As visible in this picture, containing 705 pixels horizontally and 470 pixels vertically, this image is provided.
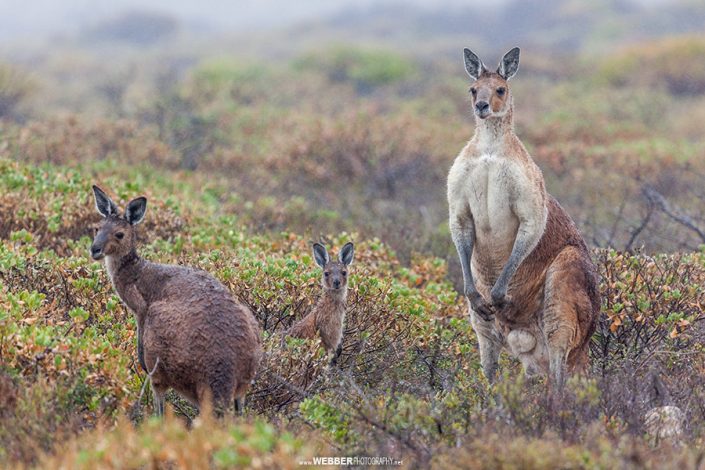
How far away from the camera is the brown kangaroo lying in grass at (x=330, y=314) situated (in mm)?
6281

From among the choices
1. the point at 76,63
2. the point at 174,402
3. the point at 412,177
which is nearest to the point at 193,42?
the point at 76,63

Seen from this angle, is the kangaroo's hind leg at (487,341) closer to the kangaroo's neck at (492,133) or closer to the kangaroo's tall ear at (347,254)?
the kangaroo's neck at (492,133)

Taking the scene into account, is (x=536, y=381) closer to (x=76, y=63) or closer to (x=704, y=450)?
(x=704, y=450)

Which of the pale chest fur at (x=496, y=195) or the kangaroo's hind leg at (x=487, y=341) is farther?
the kangaroo's hind leg at (x=487, y=341)

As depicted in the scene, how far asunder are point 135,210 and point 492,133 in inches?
86.2

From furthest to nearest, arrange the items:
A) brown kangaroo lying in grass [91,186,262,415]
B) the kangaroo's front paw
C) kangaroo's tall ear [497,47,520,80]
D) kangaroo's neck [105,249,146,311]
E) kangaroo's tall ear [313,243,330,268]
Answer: kangaroo's tall ear [313,243,330,268], kangaroo's tall ear [497,47,520,80], the kangaroo's front paw, kangaroo's neck [105,249,146,311], brown kangaroo lying in grass [91,186,262,415]

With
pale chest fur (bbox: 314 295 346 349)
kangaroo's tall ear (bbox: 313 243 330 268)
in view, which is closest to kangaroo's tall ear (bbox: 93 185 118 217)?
pale chest fur (bbox: 314 295 346 349)

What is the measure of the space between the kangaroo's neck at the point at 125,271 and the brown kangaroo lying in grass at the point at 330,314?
1272 millimetres

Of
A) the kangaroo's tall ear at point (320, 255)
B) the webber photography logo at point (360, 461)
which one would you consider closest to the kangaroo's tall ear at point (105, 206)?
the kangaroo's tall ear at point (320, 255)

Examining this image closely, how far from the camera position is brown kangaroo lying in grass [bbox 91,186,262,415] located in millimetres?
4480

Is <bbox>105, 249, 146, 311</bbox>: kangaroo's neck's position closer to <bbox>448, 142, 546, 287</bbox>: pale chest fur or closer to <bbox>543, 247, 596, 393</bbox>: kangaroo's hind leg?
<bbox>448, 142, 546, 287</bbox>: pale chest fur

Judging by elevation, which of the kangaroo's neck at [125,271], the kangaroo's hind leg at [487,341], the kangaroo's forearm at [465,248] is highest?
the kangaroo's neck at [125,271]

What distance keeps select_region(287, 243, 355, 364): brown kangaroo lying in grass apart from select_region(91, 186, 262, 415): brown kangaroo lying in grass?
1356 mm

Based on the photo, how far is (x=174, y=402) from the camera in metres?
5.38
